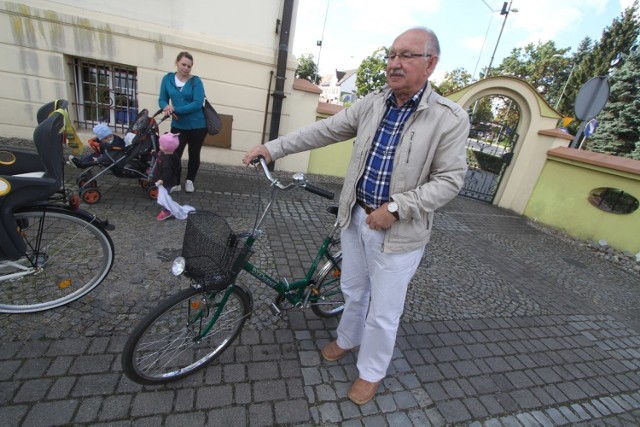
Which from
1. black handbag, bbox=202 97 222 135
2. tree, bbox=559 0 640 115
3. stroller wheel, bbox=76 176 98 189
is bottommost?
stroller wheel, bbox=76 176 98 189

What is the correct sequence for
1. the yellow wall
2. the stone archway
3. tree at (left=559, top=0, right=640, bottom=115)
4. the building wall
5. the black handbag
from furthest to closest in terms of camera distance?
tree at (left=559, top=0, right=640, bottom=115) < the stone archway < the yellow wall < the building wall < the black handbag

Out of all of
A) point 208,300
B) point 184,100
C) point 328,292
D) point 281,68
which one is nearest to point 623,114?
point 281,68

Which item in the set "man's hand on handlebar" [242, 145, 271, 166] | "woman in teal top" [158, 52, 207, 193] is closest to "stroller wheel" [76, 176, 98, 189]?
"woman in teal top" [158, 52, 207, 193]

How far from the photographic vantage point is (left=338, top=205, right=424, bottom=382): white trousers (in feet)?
6.25

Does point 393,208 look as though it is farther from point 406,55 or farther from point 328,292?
point 328,292

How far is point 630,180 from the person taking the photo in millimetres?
6078

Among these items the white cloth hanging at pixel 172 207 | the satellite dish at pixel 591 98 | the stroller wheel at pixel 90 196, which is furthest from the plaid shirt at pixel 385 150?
the satellite dish at pixel 591 98

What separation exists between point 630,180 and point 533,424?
Answer: 6.22m

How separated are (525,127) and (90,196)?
28.7 ft

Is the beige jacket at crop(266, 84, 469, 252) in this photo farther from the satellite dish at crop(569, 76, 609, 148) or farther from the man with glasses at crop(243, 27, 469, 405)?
the satellite dish at crop(569, 76, 609, 148)

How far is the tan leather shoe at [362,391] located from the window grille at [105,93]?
6644 millimetres

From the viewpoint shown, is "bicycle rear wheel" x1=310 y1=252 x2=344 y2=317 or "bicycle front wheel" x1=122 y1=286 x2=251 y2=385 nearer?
"bicycle front wheel" x1=122 y1=286 x2=251 y2=385

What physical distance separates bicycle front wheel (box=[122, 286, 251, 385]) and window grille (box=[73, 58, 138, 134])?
589 centimetres

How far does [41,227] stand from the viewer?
2301 mm
